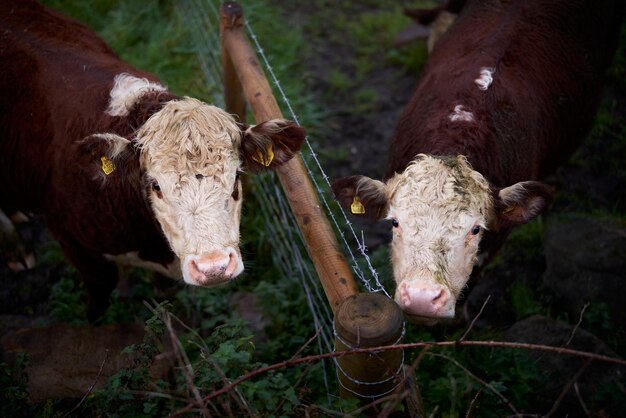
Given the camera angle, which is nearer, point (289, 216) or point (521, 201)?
point (521, 201)

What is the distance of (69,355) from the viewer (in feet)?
10.8

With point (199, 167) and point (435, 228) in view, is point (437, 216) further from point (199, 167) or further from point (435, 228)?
point (199, 167)

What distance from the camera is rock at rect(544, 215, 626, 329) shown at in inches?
154

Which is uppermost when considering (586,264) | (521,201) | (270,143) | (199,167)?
(199,167)

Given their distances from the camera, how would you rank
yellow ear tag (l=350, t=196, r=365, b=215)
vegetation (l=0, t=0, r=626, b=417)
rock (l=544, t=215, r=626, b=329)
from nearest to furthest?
vegetation (l=0, t=0, r=626, b=417) → yellow ear tag (l=350, t=196, r=365, b=215) → rock (l=544, t=215, r=626, b=329)

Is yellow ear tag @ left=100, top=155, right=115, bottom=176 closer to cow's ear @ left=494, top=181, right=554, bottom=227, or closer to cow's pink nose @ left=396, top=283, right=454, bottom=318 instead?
cow's pink nose @ left=396, top=283, right=454, bottom=318

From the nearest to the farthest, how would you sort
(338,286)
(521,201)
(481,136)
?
(338,286)
(521,201)
(481,136)

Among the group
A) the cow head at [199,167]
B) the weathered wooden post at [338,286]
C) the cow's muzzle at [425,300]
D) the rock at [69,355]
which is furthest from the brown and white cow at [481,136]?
the rock at [69,355]

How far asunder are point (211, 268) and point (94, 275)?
4.94 ft

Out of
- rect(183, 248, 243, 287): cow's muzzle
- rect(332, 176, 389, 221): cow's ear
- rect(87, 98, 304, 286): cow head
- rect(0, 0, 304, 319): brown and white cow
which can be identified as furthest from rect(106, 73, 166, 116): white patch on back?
rect(332, 176, 389, 221): cow's ear

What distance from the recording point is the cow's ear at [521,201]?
9.77 feet

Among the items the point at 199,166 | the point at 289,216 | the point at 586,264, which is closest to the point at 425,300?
the point at 199,166

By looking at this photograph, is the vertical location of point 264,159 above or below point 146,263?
above

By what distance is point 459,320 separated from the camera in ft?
13.0
